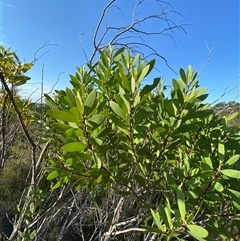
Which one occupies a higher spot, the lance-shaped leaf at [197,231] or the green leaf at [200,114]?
the green leaf at [200,114]

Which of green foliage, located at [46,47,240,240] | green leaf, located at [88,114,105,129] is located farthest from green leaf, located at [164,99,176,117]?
green leaf, located at [88,114,105,129]

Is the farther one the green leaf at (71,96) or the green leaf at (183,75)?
the green leaf at (183,75)

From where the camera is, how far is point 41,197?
1.14 m

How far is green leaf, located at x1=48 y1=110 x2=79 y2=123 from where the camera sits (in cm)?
48

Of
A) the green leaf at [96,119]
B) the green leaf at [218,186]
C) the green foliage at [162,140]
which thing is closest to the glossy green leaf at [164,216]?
the green foliage at [162,140]

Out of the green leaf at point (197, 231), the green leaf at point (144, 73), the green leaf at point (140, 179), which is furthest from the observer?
the green leaf at point (140, 179)

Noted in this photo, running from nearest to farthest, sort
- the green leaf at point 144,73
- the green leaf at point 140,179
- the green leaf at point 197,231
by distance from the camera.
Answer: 1. the green leaf at point 197,231
2. the green leaf at point 144,73
3. the green leaf at point 140,179

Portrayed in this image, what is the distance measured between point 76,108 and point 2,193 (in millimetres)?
3616

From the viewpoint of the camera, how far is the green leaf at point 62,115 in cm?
48

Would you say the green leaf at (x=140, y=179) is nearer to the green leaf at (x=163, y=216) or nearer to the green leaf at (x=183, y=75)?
the green leaf at (x=163, y=216)

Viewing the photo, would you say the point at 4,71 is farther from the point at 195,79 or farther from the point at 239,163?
the point at 239,163

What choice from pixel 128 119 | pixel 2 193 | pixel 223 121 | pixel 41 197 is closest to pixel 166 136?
pixel 128 119

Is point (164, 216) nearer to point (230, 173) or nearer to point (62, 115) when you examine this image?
point (230, 173)

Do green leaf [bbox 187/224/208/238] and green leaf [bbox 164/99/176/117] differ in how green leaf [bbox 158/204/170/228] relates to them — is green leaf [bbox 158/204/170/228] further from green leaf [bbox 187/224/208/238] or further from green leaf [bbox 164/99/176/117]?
green leaf [bbox 164/99/176/117]
